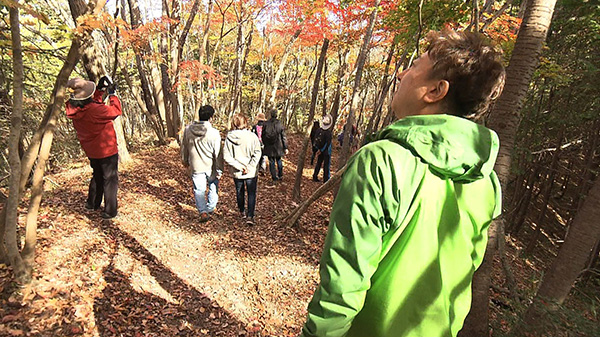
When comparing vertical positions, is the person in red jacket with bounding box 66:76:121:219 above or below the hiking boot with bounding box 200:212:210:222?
above

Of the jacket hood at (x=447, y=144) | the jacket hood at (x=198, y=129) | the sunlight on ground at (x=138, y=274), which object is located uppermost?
the jacket hood at (x=447, y=144)

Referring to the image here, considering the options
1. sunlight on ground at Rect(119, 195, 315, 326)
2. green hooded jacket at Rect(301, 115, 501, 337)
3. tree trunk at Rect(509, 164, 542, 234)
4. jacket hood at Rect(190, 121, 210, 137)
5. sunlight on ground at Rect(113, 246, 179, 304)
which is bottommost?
tree trunk at Rect(509, 164, 542, 234)

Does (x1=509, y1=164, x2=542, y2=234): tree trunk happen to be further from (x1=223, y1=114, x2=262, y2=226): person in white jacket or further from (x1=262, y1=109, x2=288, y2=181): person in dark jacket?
(x1=223, y1=114, x2=262, y2=226): person in white jacket

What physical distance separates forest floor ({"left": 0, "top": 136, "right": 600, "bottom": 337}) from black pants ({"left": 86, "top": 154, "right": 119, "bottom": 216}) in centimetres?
23

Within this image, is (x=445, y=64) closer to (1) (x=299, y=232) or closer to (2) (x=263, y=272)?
(2) (x=263, y=272)

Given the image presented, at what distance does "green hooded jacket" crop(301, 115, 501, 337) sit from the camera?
0.93m

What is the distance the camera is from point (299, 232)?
6145 mm

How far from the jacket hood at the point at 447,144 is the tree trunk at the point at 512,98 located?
218 centimetres

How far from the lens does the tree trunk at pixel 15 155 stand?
→ 2.74 meters

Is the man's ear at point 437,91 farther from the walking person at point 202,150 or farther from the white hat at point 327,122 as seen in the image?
the white hat at point 327,122

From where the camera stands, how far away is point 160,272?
14.1ft

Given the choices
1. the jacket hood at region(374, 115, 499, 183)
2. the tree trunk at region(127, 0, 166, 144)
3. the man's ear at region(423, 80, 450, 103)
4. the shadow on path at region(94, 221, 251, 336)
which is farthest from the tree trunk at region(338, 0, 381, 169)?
the tree trunk at region(127, 0, 166, 144)

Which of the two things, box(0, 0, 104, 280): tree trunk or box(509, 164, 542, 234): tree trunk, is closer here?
box(0, 0, 104, 280): tree trunk

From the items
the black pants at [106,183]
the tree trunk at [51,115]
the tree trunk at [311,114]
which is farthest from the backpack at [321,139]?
the tree trunk at [51,115]
